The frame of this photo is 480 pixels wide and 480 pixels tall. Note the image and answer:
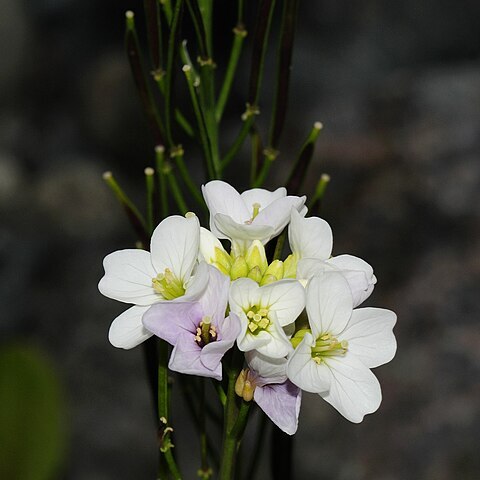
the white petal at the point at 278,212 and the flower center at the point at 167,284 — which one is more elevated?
the white petal at the point at 278,212

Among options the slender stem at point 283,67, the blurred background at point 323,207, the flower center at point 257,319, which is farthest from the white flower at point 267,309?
the blurred background at point 323,207

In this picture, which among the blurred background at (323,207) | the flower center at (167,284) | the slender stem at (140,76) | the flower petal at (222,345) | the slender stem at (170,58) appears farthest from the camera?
the blurred background at (323,207)

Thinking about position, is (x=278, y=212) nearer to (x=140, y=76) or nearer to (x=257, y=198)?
(x=257, y=198)

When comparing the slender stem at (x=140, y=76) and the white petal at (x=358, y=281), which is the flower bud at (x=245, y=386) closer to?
the white petal at (x=358, y=281)

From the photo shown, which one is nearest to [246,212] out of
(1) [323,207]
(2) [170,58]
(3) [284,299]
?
(3) [284,299]

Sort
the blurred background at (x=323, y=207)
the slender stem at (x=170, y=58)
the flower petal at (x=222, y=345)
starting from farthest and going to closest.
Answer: the blurred background at (x=323, y=207)
the slender stem at (x=170, y=58)
the flower petal at (x=222, y=345)
